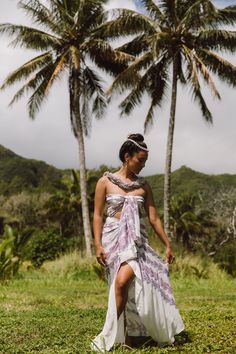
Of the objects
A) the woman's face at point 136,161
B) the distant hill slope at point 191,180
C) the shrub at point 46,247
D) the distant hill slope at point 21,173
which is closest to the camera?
the woman's face at point 136,161

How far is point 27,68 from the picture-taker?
72.8ft

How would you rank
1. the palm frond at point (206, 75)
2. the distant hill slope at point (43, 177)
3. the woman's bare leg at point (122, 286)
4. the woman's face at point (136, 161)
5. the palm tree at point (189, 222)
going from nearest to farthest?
the woman's bare leg at point (122, 286) → the woman's face at point (136, 161) → the palm frond at point (206, 75) → the palm tree at point (189, 222) → the distant hill slope at point (43, 177)

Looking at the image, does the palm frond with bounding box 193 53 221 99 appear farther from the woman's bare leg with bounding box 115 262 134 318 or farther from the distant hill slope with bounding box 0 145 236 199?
the distant hill slope with bounding box 0 145 236 199

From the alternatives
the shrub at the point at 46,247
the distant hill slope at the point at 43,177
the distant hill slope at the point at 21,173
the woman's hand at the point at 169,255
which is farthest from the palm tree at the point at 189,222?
the woman's hand at the point at 169,255

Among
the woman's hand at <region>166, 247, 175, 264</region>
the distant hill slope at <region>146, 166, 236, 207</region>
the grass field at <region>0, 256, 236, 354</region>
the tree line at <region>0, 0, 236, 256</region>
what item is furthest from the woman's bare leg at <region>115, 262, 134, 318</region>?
the distant hill slope at <region>146, 166, 236, 207</region>

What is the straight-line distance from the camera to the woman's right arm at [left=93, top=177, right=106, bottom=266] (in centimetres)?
→ 503

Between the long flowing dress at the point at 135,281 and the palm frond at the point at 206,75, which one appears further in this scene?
the palm frond at the point at 206,75

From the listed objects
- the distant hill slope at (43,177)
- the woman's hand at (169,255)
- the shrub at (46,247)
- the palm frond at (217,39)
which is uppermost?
the palm frond at (217,39)

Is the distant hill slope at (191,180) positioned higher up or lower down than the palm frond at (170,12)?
lower down

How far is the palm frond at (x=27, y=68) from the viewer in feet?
72.5

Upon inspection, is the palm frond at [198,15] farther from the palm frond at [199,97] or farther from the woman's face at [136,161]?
the woman's face at [136,161]

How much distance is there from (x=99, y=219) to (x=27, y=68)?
1805 centimetres

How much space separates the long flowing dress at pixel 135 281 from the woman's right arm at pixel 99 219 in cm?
6

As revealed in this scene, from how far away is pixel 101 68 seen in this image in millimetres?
24250
